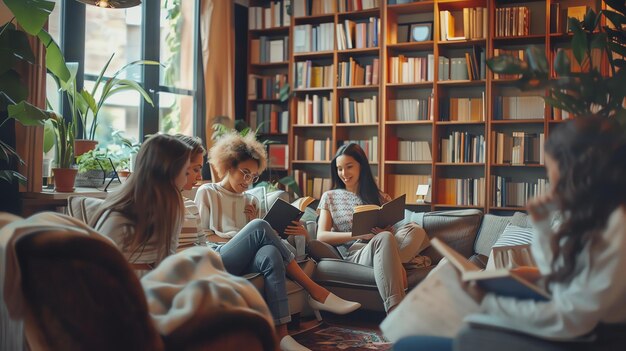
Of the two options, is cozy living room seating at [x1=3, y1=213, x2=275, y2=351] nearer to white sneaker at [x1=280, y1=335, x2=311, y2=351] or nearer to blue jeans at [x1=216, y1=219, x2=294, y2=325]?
white sneaker at [x1=280, y1=335, x2=311, y2=351]

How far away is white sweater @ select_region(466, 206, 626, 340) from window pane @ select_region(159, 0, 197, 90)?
4.46 m

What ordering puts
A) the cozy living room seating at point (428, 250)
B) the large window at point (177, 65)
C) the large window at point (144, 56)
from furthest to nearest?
the large window at point (177, 65) < the large window at point (144, 56) < the cozy living room seating at point (428, 250)

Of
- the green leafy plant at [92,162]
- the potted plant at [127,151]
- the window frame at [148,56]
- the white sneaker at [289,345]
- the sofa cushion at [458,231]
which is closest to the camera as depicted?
the white sneaker at [289,345]

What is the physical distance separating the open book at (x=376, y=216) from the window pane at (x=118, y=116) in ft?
6.88

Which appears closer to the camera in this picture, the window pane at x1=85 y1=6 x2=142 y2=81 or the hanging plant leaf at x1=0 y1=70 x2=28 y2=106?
the hanging plant leaf at x1=0 y1=70 x2=28 y2=106

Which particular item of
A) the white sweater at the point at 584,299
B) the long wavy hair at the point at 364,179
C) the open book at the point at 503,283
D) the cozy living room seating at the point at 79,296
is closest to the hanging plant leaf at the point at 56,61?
the long wavy hair at the point at 364,179

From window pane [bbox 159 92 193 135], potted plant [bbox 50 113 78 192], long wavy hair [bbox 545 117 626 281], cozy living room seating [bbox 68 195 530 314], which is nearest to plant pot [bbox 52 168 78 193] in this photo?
potted plant [bbox 50 113 78 192]

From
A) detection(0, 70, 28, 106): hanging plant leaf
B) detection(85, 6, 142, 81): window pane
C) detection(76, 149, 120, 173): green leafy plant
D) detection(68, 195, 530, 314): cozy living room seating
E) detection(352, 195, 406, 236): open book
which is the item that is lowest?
detection(68, 195, 530, 314): cozy living room seating

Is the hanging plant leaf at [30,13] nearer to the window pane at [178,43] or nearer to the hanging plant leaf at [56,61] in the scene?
the hanging plant leaf at [56,61]

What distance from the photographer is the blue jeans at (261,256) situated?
340 cm

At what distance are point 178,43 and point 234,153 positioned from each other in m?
2.14

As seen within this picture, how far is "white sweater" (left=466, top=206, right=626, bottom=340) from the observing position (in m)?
1.41

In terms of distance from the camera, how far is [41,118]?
10.5ft

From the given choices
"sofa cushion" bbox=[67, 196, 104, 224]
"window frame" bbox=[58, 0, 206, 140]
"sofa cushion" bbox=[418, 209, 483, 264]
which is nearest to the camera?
"sofa cushion" bbox=[67, 196, 104, 224]
